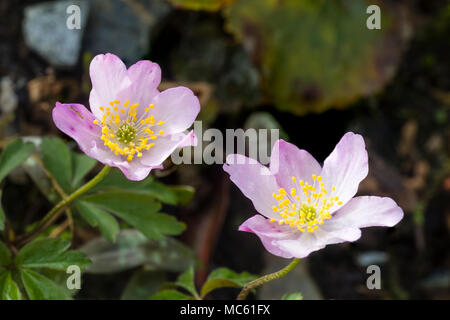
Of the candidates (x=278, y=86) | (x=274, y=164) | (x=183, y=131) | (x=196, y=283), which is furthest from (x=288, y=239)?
(x=278, y=86)

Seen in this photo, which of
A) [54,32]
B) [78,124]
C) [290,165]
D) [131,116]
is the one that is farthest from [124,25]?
[290,165]

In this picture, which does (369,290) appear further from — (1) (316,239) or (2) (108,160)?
(2) (108,160)

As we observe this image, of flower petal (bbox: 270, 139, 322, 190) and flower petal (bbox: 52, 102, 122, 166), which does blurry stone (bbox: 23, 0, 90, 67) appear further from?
flower petal (bbox: 270, 139, 322, 190)

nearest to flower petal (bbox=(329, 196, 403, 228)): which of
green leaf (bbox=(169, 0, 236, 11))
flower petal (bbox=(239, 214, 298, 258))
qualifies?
flower petal (bbox=(239, 214, 298, 258))

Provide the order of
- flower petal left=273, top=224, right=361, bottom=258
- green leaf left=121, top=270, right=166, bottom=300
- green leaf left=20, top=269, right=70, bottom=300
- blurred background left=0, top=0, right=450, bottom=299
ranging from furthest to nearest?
blurred background left=0, top=0, right=450, bottom=299
green leaf left=121, top=270, right=166, bottom=300
green leaf left=20, top=269, right=70, bottom=300
flower petal left=273, top=224, right=361, bottom=258

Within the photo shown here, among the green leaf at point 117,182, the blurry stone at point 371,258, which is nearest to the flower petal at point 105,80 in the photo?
the green leaf at point 117,182

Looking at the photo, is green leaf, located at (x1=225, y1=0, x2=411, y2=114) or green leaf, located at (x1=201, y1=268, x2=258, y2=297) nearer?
green leaf, located at (x1=201, y1=268, x2=258, y2=297)

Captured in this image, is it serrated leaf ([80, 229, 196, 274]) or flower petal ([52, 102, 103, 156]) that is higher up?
flower petal ([52, 102, 103, 156])
